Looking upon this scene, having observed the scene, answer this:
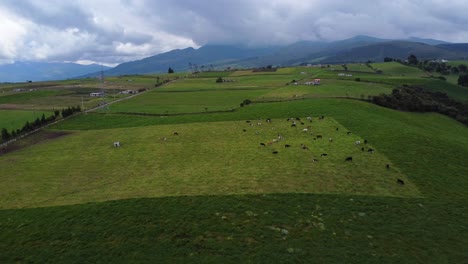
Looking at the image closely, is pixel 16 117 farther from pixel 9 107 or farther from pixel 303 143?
pixel 303 143

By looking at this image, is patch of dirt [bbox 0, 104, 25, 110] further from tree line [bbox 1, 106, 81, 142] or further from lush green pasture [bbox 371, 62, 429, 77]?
lush green pasture [bbox 371, 62, 429, 77]

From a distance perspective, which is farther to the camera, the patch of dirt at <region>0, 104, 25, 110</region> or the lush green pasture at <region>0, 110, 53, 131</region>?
the patch of dirt at <region>0, 104, 25, 110</region>

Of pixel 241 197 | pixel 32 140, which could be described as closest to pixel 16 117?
pixel 32 140

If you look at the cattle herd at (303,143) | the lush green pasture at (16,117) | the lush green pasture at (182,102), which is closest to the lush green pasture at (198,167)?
the cattle herd at (303,143)

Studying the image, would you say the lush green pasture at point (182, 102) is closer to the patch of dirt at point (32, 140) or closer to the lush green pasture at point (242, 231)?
the patch of dirt at point (32, 140)

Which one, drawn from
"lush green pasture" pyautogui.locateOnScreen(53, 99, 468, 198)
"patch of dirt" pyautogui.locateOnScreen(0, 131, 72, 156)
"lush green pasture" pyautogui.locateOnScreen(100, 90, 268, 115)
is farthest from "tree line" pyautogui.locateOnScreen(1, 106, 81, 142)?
"lush green pasture" pyautogui.locateOnScreen(100, 90, 268, 115)

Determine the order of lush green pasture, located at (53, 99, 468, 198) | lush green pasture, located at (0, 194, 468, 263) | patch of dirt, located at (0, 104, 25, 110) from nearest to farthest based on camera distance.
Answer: lush green pasture, located at (0, 194, 468, 263) → lush green pasture, located at (53, 99, 468, 198) → patch of dirt, located at (0, 104, 25, 110)
